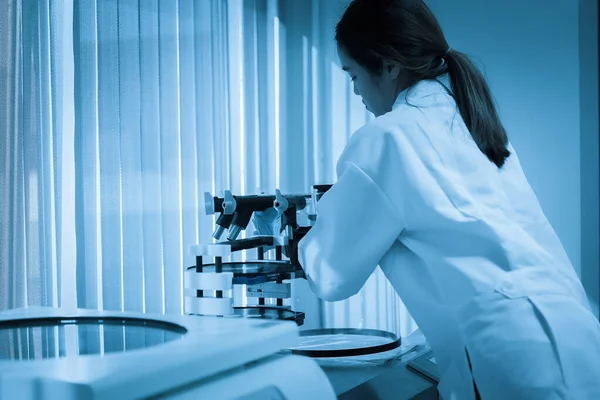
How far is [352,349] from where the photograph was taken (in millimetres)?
1126

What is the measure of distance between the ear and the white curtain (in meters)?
0.47

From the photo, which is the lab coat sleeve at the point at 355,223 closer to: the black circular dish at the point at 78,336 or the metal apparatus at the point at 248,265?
the metal apparatus at the point at 248,265

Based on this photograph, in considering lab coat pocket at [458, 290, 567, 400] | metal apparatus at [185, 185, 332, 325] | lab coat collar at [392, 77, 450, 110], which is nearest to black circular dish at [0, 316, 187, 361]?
metal apparatus at [185, 185, 332, 325]

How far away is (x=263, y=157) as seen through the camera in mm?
2217

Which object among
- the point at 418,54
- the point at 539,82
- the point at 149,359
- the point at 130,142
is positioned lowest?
the point at 149,359

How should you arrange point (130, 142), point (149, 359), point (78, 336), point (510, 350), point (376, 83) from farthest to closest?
point (130, 142)
point (376, 83)
point (510, 350)
point (78, 336)
point (149, 359)

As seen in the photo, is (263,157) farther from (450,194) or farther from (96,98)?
(450,194)

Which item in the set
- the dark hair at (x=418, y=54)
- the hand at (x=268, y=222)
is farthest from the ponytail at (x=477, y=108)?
the hand at (x=268, y=222)

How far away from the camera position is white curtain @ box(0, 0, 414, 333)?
1342mm

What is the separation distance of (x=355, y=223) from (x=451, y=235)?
0.49 ft

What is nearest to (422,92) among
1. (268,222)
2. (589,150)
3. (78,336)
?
(268,222)

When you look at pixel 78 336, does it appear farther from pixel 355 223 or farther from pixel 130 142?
pixel 130 142

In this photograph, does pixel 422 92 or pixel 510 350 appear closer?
pixel 510 350

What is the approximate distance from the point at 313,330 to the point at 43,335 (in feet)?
2.05
